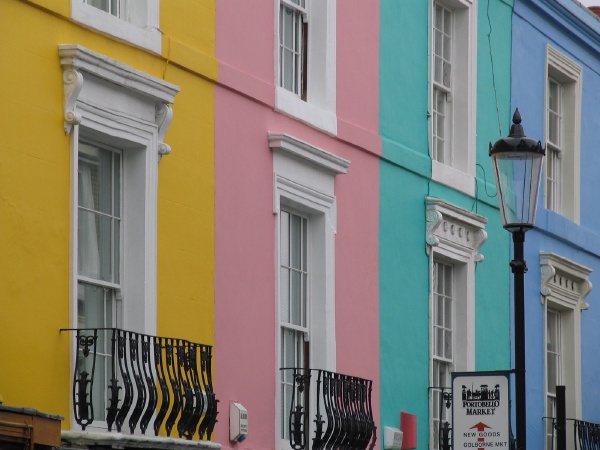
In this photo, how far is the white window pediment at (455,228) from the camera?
18.3 m

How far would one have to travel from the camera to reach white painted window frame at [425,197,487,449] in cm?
1838

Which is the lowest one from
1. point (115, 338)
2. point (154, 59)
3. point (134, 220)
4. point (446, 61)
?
point (115, 338)

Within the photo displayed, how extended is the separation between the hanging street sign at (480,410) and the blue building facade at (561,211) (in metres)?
6.98

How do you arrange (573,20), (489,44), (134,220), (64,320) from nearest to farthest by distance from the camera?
1. (64,320)
2. (134,220)
3. (489,44)
4. (573,20)

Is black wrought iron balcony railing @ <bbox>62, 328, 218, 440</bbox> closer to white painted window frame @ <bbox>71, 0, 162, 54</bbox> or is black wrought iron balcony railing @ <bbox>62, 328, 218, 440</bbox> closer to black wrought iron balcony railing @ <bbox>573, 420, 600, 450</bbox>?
white painted window frame @ <bbox>71, 0, 162, 54</bbox>

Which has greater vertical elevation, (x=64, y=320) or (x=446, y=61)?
(x=446, y=61)

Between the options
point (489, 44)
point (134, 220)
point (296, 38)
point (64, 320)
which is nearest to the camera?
point (64, 320)

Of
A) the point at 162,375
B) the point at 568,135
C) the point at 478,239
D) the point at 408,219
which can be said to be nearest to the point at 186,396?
the point at 162,375

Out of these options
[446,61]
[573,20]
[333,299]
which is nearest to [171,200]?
[333,299]

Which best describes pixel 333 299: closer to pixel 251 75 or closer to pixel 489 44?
pixel 251 75

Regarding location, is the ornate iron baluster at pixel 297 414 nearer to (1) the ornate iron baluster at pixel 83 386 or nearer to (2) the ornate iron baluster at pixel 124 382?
(2) the ornate iron baluster at pixel 124 382

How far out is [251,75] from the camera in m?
15.7

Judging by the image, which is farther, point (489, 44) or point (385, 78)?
point (489, 44)

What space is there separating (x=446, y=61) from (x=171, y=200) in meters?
5.96
